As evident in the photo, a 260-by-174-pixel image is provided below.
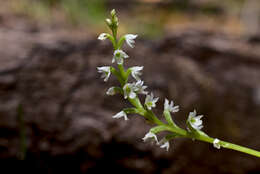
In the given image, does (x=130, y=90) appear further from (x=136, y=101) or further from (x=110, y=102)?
(x=110, y=102)

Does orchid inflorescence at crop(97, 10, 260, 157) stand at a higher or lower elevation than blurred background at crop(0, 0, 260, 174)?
higher

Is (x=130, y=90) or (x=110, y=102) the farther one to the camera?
(x=110, y=102)

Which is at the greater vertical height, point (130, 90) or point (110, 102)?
point (130, 90)

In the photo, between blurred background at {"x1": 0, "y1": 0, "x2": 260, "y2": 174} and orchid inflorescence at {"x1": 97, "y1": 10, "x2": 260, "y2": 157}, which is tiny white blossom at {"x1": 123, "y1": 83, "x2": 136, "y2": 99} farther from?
blurred background at {"x1": 0, "y1": 0, "x2": 260, "y2": 174}

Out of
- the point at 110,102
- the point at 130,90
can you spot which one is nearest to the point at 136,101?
the point at 130,90

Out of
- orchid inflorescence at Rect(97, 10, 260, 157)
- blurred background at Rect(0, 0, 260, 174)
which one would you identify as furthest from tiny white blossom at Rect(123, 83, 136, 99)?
blurred background at Rect(0, 0, 260, 174)

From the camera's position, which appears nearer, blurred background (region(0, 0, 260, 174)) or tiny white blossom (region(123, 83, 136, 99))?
tiny white blossom (region(123, 83, 136, 99))

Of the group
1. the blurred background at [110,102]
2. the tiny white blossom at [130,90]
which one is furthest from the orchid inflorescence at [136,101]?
the blurred background at [110,102]

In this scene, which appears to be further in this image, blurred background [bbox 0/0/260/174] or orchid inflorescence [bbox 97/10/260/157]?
blurred background [bbox 0/0/260/174]

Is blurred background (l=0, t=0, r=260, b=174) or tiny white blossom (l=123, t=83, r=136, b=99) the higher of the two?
tiny white blossom (l=123, t=83, r=136, b=99)

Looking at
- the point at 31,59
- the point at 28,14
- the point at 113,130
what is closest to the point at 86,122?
the point at 113,130
